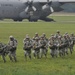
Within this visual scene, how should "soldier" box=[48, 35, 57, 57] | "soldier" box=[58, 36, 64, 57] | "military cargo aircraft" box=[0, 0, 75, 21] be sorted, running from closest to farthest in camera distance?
"soldier" box=[48, 35, 57, 57], "soldier" box=[58, 36, 64, 57], "military cargo aircraft" box=[0, 0, 75, 21]

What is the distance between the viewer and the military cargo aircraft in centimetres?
9369

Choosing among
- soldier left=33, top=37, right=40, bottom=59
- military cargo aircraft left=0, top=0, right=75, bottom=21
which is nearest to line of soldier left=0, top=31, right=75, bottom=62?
soldier left=33, top=37, right=40, bottom=59

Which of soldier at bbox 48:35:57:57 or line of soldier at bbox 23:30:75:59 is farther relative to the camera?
soldier at bbox 48:35:57:57

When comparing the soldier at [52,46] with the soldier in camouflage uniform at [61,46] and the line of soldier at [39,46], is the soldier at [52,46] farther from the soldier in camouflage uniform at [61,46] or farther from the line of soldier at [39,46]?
the soldier in camouflage uniform at [61,46]

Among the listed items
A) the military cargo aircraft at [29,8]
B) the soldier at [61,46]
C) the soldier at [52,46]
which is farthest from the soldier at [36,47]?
the military cargo aircraft at [29,8]

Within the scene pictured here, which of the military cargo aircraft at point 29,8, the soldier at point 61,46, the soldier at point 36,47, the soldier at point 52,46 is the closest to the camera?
the soldier at point 36,47

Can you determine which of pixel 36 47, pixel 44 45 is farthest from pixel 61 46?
pixel 36 47

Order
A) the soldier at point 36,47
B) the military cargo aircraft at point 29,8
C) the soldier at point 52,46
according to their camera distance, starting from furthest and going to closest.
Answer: the military cargo aircraft at point 29,8
the soldier at point 52,46
the soldier at point 36,47

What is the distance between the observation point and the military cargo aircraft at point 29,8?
93688 mm

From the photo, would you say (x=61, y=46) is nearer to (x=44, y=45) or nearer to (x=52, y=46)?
(x=52, y=46)

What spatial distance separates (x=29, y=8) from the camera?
317 feet

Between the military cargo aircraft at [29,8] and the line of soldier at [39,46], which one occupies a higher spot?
the line of soldier at [39,46]

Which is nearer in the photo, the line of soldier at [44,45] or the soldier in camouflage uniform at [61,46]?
the line of soldier at [44,45]

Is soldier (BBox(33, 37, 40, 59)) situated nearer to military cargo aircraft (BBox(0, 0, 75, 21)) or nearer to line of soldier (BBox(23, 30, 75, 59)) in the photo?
line of soldier (BBox(23, 30, 75, 59))
